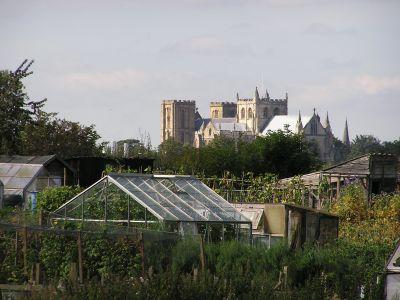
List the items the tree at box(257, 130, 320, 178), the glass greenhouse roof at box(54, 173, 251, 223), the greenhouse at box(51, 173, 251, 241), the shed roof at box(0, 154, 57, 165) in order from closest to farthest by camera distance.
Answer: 1. the greenhouse at box(51, 173, 251, 241)
2. the glass greenhouse roof at box(54, 173, 251, 223)
3. the shed roof at box(0, 154, 57, 165)
4. the tree at box(257, 130, 320, 178)

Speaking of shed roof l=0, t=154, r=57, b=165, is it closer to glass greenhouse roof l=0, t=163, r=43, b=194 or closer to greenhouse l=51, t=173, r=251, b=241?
glass greenhouse roof l=0, t=163, r=43, b=194

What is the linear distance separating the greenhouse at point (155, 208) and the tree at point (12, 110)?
86.1ft

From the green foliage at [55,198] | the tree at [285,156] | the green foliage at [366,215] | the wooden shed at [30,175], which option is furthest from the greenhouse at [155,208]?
the tree at [285,156]

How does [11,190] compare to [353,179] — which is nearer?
[11,190]

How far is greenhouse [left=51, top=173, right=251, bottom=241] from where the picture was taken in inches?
1126

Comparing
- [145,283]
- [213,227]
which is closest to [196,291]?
[145,283]

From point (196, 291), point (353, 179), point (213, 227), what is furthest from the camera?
point (353, 179)

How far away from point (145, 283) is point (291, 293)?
8.34 ft

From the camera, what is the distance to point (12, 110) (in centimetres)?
5697

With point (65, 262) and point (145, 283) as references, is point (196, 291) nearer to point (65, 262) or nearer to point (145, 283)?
point (145, 283)

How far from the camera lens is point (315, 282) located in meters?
22.9

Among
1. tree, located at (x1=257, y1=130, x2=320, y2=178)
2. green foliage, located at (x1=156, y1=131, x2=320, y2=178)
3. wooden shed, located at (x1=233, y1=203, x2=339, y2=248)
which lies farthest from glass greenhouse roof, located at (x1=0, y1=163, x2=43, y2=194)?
tree, located at (x1=257, y1=130, x2=320, y2=178)

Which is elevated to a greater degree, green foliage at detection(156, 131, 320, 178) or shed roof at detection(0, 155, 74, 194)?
green foliage at detection(156, 131, 320, 178)

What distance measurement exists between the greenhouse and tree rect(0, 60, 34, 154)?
86.1 ft
